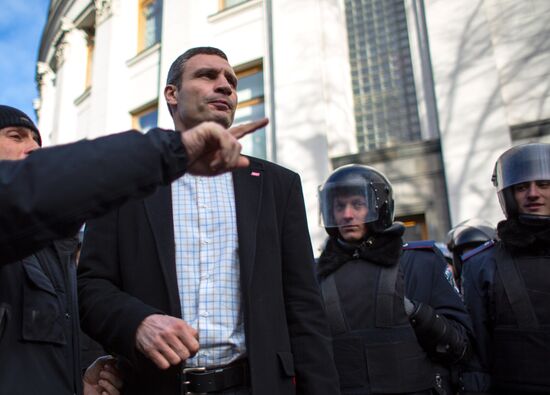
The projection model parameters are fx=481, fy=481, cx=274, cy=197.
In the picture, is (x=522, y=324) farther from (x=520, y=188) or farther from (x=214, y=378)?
(x=214, y=378)

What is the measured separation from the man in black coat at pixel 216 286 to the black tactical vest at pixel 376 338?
690 millimetres

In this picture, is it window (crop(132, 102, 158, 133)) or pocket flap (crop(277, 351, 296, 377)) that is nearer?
pocket flap (crop(277, 351, 296, 377))

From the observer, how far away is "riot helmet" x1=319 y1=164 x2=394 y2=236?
8.60 ft

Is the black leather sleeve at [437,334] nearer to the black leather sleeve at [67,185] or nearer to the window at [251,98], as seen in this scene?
the black leather sleeve at [67,185]

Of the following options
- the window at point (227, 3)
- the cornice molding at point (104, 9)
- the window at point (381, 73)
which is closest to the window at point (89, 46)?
the cornice molding at point (104, 9)

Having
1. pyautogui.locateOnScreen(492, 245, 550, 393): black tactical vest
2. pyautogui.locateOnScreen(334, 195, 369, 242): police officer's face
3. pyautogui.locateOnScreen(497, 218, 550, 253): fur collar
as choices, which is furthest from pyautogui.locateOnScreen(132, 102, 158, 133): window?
pyautogui.locateOnScreen(492, 245, 550, 393): black tactical vest

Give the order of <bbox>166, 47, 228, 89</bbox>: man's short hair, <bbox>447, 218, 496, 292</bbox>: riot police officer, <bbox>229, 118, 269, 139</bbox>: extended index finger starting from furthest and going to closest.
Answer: <bbox>447, 218, 496, 292</bbox>: riot police officer < <bbox>166, 47, 228, 89</bbox>: man's short hair < <bbox>229, 118, 269, 139</bbox>: extended index finger

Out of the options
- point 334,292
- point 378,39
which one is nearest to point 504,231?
point 334,292

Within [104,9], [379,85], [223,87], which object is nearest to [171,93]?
[223,87]

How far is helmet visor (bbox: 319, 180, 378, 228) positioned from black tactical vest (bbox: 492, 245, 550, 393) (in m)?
0.76

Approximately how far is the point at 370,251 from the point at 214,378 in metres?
1.26

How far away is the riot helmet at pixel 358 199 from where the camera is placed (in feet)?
8.60

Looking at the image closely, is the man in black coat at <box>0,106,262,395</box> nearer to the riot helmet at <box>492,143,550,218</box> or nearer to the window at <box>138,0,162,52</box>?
the riot helmet at <box>492,143,550,218</box>

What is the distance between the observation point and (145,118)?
1082 centimetres
